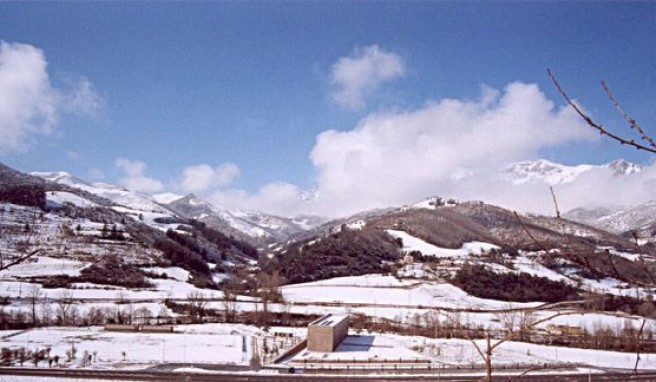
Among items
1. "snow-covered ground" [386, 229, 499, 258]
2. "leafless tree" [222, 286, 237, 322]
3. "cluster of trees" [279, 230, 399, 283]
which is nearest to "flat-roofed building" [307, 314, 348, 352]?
"leafless tree" [222, 286, 237, 322]

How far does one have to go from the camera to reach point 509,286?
7750 centimetres

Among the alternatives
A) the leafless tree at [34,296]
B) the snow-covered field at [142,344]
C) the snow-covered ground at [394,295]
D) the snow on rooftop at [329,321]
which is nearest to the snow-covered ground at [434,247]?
the snow-covered ground at [394,295]

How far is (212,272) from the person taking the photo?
100m

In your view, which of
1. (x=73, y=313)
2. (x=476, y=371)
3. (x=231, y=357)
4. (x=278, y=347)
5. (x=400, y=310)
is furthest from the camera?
(x=400, y=310)

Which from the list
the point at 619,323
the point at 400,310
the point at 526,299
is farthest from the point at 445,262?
the point at 619,323

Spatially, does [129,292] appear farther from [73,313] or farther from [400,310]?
[400,310]

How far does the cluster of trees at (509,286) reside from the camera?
74.6 meters

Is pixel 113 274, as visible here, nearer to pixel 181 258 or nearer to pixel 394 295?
pixel 181 258

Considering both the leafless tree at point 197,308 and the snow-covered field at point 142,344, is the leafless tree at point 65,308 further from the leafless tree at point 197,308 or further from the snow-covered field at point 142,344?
the leafless tree at point 197,308

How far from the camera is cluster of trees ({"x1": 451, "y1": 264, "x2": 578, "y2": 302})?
245 feet

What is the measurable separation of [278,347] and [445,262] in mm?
61543

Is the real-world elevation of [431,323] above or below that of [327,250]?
below

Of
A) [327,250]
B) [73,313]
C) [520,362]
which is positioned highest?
[327,250]

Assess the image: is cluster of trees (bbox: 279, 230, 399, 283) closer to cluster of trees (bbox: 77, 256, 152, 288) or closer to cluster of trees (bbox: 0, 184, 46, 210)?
cluster of trees (bbox: 77, 256, 152, 288)
